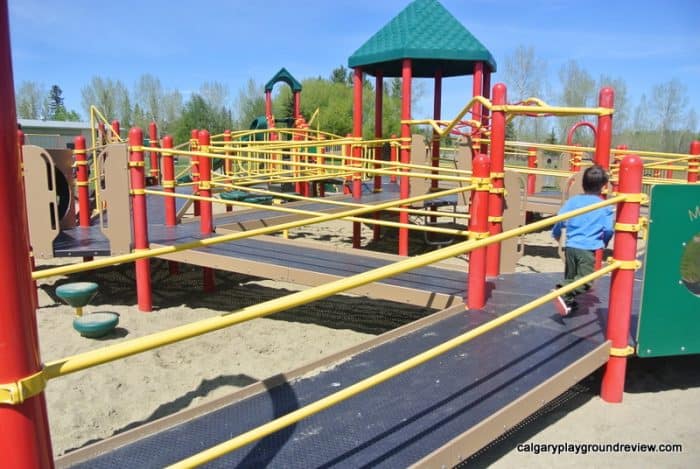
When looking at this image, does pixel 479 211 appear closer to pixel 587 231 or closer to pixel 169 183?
pixel 587 231

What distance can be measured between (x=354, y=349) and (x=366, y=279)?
1417 millimetres

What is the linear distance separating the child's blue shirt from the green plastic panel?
22.0 inches

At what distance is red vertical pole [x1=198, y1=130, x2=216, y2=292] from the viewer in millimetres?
6566

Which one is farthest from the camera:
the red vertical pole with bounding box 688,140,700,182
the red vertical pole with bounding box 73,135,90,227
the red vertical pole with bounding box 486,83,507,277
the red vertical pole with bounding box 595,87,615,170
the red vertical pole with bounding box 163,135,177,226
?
the red vertical pole with bounding box 688,140,700,182

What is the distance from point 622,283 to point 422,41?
21.1 feet

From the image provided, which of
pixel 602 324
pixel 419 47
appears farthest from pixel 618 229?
pixel 419 47

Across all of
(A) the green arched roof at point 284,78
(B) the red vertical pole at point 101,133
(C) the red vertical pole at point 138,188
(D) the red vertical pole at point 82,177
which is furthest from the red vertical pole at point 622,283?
(A) the green arched roof at point 284,78

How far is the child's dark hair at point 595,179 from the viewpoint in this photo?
405cm

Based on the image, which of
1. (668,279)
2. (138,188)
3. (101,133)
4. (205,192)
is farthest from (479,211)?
(101,133)

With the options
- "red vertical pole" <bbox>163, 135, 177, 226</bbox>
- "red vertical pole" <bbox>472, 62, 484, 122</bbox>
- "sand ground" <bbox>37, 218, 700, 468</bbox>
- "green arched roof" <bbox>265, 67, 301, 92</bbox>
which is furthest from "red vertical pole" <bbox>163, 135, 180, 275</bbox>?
"green arched roof" <bbox>265, 67, 301, 92</bbox>

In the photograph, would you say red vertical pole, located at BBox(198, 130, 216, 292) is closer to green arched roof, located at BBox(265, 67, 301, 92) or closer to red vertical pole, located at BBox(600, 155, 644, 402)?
red vertical pole, located at BBox(600, 155, 644, 402)

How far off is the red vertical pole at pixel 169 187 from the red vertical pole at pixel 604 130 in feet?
14.4

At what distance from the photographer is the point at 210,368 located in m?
4.85

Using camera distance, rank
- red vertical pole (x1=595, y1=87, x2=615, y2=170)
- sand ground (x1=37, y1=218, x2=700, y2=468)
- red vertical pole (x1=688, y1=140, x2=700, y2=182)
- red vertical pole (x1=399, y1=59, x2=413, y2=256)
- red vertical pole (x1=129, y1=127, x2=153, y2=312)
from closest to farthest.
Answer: sand ground (x1=37, y1=218, x2=700, y2=468), red vertical pole (x1=595, y1=87, x2=615, y2=170), red vertical pole (x1=129, y1=127, x2=153, y2=312), red vertical pole (x1=399, y1=59, x2=413, y2=256), red vertical pole (x1=688, y1=140, x2=700, y2=182)
